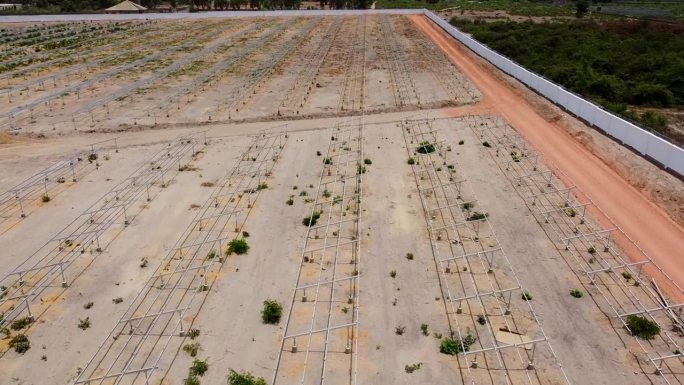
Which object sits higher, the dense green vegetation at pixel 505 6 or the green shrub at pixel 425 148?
the dense green vegetation at pixel 505 6

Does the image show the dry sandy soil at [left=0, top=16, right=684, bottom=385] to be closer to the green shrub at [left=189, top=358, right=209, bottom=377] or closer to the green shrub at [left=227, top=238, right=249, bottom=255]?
the green shrub at [left=189, top=358, right=209, bottom=377]

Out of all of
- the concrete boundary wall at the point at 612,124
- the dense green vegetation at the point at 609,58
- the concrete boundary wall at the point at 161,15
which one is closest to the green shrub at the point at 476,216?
the concrete boundary wall at the point at 612,124

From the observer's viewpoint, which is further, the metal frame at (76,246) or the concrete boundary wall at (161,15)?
the concrete boundary wall at (161,15)

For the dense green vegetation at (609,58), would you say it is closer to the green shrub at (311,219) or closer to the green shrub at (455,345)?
the green shrub at (311,219)

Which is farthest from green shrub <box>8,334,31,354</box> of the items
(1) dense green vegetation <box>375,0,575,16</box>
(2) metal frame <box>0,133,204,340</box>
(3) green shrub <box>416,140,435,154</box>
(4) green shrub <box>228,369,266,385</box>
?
(1) dense green vegetation <box>375,0,575,16</box>

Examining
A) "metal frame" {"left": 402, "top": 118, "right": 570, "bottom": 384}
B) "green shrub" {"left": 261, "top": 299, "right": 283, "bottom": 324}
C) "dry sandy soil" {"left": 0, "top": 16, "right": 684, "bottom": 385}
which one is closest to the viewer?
"metal frame" {"left": 402, "top": 118, "right": 570, "bottom": 384}

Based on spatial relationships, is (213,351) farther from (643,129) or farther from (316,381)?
(643,129)
